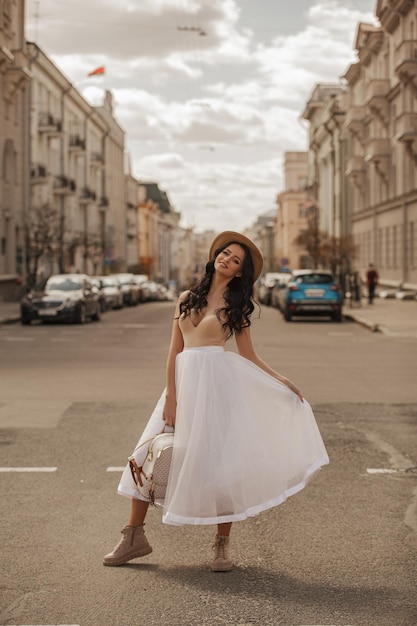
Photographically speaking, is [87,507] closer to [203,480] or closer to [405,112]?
[203,480]

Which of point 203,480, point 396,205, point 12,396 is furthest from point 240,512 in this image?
point 396,205

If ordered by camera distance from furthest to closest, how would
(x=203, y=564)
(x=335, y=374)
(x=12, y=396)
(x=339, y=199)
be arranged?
(x=339, y=199), (x=335, y=374), (x=12, y=396), (x=203, y=564)

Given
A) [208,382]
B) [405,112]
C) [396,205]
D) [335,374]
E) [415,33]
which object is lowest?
[335,374]

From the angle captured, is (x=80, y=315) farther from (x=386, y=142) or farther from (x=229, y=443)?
(x=386, y=142)

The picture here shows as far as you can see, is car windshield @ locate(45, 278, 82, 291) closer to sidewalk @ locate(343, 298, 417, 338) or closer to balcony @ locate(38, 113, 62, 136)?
sidewalk @ locate(343, 298, 417, 338)

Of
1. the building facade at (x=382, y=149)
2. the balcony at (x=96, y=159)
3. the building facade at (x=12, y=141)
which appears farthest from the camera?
the balcony at (x=96, y=159)

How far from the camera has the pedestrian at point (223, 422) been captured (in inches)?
189

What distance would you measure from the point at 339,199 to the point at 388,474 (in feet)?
211

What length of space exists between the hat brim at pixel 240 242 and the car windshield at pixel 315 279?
25775mm

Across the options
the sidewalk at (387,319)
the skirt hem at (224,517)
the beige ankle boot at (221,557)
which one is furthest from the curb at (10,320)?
the skirt hem at (224,517)

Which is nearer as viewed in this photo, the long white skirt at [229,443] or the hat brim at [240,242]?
the long white skirt at [229,443]

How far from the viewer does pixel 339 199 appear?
7038 cm

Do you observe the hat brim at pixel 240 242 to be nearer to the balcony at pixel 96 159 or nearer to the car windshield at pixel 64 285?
the car windshield at pixel 64 285

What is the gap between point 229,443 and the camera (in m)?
4.85
